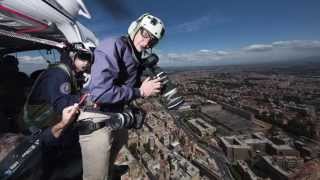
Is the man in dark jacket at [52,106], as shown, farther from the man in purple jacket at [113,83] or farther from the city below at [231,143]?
the city below at [231,143]

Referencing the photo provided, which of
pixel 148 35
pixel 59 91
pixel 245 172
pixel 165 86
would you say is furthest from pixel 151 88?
pixel 245 172

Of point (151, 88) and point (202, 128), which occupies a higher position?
point (151, 88)

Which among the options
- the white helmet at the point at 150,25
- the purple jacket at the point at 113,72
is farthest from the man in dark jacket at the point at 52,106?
the white helmet at the point at 150,25

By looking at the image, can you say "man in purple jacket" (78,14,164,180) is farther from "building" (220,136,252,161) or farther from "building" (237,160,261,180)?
"building" (220,136,252,161)

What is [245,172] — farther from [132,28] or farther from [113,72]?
[113,72]

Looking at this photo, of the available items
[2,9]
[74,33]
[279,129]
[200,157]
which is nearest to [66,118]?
[2,9]

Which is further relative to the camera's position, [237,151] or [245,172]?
[237,151]
